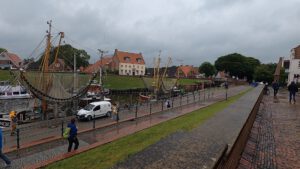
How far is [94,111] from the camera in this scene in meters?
24.6

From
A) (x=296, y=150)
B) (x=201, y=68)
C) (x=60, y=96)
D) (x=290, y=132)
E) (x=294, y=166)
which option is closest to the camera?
(x=294, y=166)

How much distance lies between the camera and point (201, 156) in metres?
6.39

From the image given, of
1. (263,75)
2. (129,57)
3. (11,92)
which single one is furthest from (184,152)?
(129,57)

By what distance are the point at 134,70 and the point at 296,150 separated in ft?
298

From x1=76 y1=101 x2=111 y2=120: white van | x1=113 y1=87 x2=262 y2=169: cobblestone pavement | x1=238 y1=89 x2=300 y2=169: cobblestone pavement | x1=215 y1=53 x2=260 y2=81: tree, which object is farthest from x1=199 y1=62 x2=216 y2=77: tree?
x1=113 y1=87 x2=262 y2=169: cobblestone pavement

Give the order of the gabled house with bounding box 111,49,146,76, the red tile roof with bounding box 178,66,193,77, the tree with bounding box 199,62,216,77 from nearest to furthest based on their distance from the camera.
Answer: the gabled house with bounding box 111,49,146,76, the tree with bounding box 199,62,216,77, the red tile roof with bounding box 178,66,193,77

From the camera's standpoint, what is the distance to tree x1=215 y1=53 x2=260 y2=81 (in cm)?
9675

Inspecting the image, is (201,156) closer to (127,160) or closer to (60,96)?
(127,160)

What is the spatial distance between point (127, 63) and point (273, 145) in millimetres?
88099

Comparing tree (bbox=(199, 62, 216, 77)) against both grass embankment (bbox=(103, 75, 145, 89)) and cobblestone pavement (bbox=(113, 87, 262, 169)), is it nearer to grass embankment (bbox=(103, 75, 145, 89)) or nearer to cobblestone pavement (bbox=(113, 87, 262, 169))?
grass embankment (bbox=(103, 75, 145, 89))

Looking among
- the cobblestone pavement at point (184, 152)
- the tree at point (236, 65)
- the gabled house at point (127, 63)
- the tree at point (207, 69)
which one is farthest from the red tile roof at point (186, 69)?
the cobblestone pavement at point (184, 152)

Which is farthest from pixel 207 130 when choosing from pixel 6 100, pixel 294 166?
pixel 6 100

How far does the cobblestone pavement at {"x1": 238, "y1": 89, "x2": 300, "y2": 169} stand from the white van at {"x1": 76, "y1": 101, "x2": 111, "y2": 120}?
1496 cm

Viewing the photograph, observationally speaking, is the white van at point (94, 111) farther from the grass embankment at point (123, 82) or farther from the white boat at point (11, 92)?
the grass embankment at point (123, 82)
